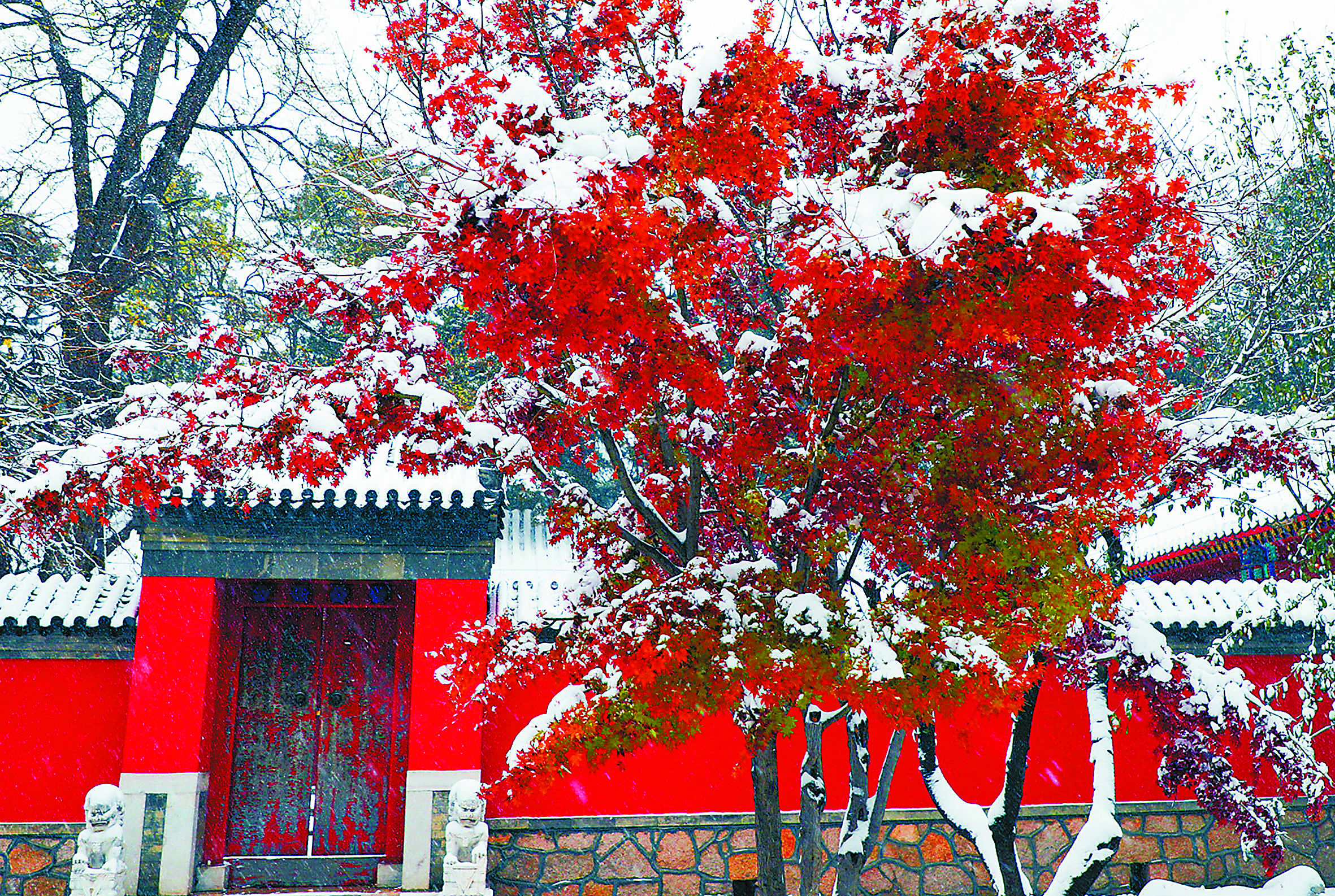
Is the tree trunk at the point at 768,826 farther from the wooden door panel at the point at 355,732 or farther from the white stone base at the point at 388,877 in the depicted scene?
the wooden door panel at the point at 355,732

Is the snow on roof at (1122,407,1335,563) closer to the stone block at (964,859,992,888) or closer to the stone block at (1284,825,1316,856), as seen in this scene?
the stone block at (1284,825,1316,856)

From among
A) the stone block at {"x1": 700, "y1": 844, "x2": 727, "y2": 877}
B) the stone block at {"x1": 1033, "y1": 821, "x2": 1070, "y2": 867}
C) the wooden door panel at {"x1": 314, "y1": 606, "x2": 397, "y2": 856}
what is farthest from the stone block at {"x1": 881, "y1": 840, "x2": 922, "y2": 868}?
the wooden door panel at {"x1": 314, "y1": 606, "x2": 397, "y2": 856}

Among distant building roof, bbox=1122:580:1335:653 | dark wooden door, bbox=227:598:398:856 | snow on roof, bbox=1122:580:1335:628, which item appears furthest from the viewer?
dark wooden door, bbox=227:598:398:856

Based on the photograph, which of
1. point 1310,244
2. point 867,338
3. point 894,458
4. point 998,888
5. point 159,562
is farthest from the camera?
point 159,562

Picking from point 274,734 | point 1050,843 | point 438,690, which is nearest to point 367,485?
point 438,690

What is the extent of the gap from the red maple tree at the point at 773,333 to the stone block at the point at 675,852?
392 centimetres

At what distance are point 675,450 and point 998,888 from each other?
11.0 feet

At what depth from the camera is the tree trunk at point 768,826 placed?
4492mm

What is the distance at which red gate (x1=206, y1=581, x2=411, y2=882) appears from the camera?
8.34m

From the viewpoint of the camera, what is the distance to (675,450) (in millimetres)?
4406

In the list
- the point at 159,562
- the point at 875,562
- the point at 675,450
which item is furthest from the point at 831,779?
the point at 159,562

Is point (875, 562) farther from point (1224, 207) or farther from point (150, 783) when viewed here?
point (150, 783)

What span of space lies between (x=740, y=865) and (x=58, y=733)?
19.3 feet

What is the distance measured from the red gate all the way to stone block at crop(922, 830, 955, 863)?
4.61 meters
